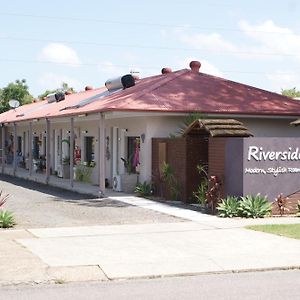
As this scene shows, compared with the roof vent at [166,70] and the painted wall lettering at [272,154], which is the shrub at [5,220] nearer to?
the painted wall lettering at [272,154]

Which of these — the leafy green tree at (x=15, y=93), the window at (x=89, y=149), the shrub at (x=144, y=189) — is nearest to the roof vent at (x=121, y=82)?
the window at (x=89, y=149)

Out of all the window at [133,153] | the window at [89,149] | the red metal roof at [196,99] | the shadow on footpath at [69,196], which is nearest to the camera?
the shadow on footpath at [69,196]

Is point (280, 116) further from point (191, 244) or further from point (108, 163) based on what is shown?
point (191, 244)

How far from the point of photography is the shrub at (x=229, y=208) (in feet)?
49.2

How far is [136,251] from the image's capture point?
10.2 meters

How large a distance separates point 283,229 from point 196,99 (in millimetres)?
9437

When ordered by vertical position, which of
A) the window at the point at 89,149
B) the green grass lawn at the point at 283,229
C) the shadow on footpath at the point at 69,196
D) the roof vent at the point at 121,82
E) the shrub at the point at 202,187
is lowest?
the shadow on footpath at the point at 69,196

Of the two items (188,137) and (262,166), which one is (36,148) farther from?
(262,166)

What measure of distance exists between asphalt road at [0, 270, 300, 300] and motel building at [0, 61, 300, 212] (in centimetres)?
744

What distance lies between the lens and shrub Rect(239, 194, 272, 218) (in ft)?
49.3

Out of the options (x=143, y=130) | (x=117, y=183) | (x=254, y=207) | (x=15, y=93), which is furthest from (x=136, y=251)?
(x=15, y=93)

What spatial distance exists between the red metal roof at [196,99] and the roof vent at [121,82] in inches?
24.3

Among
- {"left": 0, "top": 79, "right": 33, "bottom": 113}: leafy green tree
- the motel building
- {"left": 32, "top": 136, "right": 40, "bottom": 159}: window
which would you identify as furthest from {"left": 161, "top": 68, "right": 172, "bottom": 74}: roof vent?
{"left": 0, "top": 79, "right": 33, "bottom": 113}: leafy green tree

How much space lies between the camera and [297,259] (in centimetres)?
962
